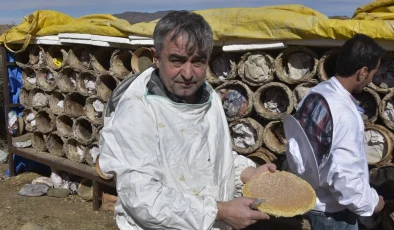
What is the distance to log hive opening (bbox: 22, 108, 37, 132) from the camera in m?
6.84

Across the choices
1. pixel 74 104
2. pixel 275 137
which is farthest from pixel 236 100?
pixel 74 104

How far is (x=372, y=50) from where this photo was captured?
109 inches

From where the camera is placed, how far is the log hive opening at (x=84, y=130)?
6.01 m

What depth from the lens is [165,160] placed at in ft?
5.91

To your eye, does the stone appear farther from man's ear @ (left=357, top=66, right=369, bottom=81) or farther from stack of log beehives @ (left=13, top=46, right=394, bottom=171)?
man's ear @ (left=357, top=66, right=369, bottom=81)

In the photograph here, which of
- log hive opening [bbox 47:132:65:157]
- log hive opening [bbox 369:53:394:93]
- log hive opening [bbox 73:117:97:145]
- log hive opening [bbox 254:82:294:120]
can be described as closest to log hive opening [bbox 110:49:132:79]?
log hive opening [bbox 73:117:97:145]

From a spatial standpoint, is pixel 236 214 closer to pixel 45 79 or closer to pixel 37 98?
pixel 45 79

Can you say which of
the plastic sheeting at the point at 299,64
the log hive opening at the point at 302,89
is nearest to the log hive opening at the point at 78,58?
the plastic sheeting at the point at 299,64

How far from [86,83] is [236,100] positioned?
239 cm

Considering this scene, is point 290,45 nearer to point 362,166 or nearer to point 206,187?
point 362,166

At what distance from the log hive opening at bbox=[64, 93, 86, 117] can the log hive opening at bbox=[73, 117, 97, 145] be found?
0.37 feet

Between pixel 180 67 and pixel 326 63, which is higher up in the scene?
pixel 180 67

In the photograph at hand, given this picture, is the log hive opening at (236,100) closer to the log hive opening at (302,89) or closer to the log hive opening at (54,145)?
the log hive opening at (302,89)

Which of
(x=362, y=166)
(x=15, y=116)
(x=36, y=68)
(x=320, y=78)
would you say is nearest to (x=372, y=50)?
(x=362, y=166)
